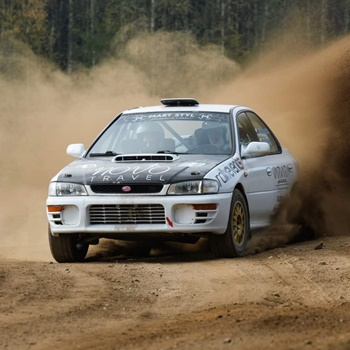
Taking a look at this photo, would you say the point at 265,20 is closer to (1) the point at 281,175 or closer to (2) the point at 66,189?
(1) the point at 281,175

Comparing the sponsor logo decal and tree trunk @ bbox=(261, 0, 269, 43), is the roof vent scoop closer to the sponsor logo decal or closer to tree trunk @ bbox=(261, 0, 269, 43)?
the sponsor logo decal

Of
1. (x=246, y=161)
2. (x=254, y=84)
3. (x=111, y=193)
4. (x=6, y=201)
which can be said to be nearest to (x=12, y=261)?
(x=111, y=193)

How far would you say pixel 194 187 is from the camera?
10148mm

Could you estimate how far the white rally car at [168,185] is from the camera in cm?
1013

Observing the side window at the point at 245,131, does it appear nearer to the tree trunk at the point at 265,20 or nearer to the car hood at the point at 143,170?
the car hood at the point at 143,170

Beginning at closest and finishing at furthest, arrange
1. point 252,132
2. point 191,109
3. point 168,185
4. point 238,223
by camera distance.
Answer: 1. point 168,185
2. point 238,223
3. point 191,109
4. point 252,132

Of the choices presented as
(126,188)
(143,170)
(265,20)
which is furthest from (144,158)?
(265,20)

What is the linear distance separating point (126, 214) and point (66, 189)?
2.14 feet

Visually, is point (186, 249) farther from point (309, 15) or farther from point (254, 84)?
point (309, 15)

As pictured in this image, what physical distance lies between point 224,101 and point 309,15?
27.4 meters

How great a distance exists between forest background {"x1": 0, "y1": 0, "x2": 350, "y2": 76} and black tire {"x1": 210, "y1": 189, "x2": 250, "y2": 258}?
103ft

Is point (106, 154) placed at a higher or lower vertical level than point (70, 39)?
higher

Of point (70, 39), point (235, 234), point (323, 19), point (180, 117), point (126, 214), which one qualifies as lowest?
point (70, 39)

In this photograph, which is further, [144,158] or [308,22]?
[308,22]
